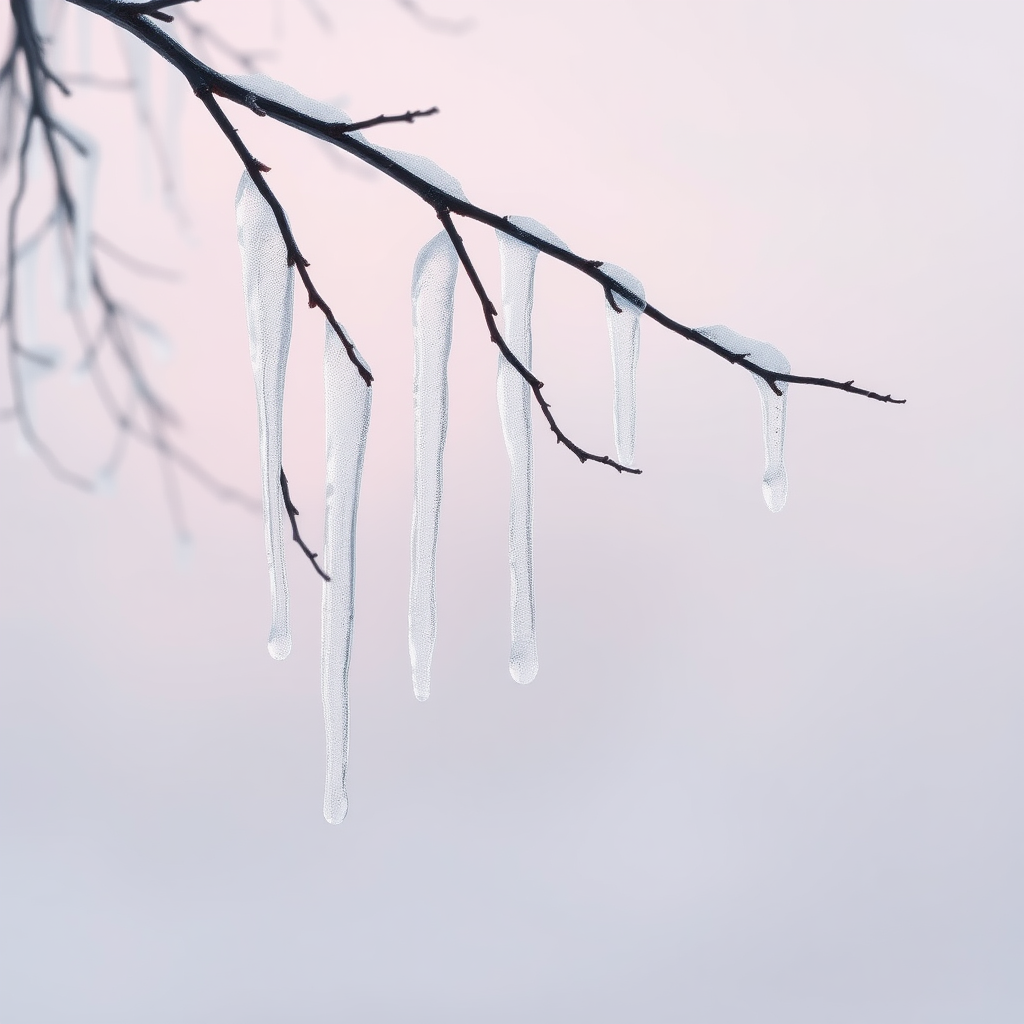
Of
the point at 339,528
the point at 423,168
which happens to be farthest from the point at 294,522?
the point at 423,168

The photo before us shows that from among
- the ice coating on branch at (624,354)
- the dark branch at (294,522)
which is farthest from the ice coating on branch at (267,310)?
the ice coating on branch at (624,354)

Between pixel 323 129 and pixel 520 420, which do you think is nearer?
pixel 323 129

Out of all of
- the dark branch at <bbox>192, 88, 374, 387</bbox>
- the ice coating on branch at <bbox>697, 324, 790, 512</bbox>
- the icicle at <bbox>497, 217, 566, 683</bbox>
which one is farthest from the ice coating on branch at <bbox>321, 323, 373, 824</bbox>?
the ice coating on branch at <bbox>697, 324, 790, 512</bbox>

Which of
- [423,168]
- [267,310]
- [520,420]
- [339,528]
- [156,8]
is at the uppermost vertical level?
[156,8]

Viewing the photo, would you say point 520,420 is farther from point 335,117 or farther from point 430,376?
point 335,117

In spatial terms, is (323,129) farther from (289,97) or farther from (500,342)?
(500,342)

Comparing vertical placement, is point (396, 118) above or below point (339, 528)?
above
